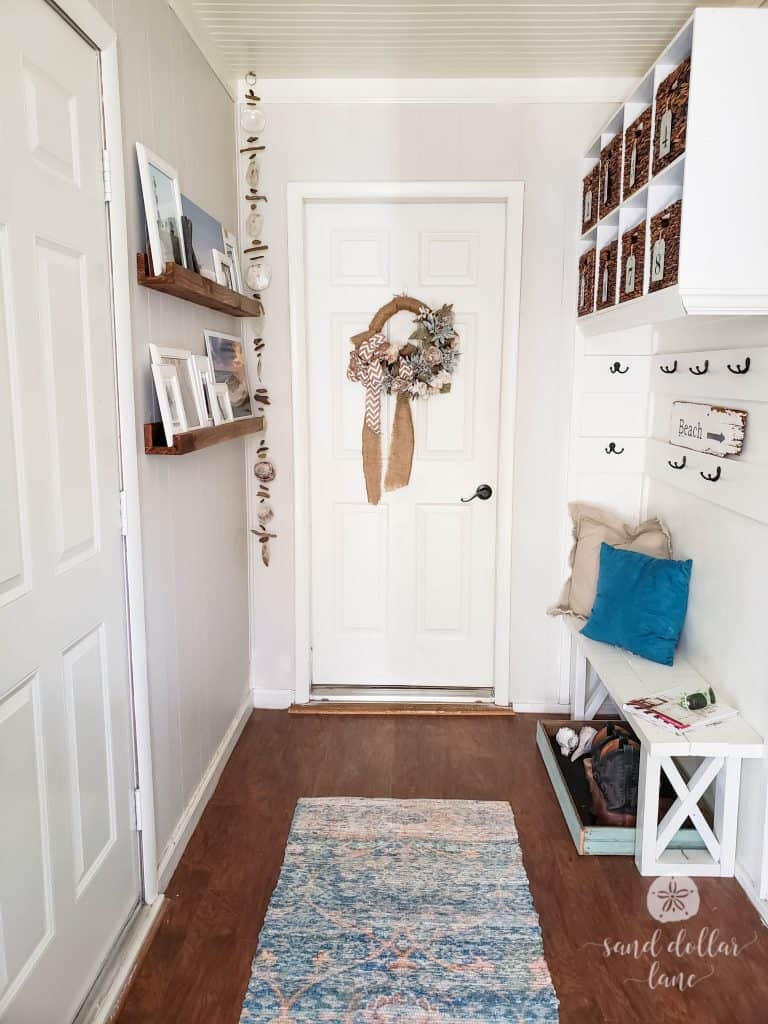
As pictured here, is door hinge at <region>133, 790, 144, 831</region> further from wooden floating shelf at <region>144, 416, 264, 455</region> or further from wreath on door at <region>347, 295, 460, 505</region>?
wreath on door at <region>347, 295, 460, 505</region>

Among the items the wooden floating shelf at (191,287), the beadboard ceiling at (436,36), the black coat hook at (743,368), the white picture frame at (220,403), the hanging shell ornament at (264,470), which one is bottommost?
the hanging shell ornament at (264,470)

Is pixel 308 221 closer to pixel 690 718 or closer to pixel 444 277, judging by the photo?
pixel 444 277

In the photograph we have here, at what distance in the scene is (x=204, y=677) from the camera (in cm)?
266

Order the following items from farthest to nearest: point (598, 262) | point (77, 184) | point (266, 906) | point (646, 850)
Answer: point (598, 262)
point (646, 850)
point (266, 906)
point (77, 184)

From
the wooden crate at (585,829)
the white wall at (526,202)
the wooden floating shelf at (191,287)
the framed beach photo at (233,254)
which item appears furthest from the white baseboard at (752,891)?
the framed beach photo at (233,254)

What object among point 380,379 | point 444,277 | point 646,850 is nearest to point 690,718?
point 646,850

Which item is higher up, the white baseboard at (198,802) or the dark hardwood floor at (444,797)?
the white baseboard at (198,802)

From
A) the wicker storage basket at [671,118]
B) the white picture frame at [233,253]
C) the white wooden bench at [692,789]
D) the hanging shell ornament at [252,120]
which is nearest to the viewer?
the wicker storage basket at [671,118]

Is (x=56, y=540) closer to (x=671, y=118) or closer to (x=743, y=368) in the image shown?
(x=671, y=118)

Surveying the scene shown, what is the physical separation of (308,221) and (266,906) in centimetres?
Result: 254

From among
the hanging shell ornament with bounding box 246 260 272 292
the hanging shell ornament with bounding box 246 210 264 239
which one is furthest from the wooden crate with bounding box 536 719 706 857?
the hanging shell ornament with bounding box 246 210 264 239

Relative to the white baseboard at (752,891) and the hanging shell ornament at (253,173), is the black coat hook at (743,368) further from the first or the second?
the hanging shell ornament at (253,173)

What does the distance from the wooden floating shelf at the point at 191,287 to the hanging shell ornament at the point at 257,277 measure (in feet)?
0.77

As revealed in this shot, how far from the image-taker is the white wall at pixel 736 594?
217 cm
